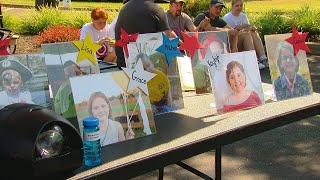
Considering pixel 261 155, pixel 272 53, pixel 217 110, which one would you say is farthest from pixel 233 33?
pixel 217 110

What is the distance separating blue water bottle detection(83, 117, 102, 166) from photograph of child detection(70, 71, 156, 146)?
7.1 inches

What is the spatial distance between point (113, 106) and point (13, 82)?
43 cm

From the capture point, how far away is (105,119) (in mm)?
2057

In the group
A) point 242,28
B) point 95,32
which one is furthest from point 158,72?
point 242,28

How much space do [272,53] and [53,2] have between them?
1150 centimetres

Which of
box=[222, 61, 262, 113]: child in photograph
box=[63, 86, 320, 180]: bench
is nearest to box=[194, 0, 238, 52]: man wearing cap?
box=[63, 86, 320, 180]: bench

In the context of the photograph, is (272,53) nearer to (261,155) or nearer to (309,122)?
(261,155)

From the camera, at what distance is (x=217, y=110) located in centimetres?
253

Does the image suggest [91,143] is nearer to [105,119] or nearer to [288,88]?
[105,119]

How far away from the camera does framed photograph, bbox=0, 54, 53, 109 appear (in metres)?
1.97

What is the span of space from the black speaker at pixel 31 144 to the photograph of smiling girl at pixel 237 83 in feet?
3.44

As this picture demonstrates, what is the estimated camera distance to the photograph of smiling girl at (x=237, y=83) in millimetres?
2537

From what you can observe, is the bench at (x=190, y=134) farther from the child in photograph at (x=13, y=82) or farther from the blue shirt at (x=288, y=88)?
the child in photograph at (x=13, y=82)

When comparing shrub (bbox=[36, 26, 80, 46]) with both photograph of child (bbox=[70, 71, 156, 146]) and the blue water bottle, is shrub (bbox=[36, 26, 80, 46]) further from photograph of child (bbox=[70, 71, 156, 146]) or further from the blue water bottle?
the blue water bottle
